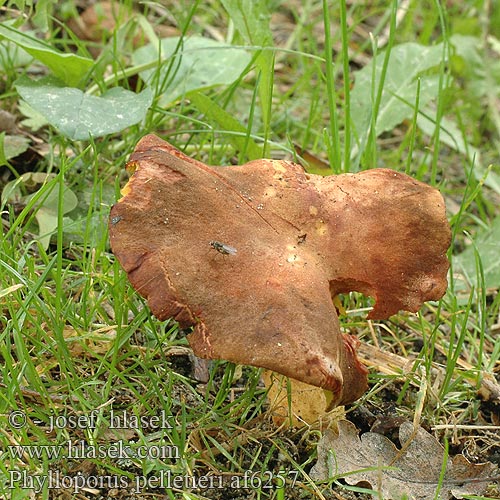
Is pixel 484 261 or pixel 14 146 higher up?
pixel 14 146

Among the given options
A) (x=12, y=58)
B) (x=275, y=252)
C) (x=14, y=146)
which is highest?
(x=275, y=252)

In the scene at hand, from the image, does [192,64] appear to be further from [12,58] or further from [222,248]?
[222,248]

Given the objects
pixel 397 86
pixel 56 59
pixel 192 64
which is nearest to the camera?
pixel 56 59

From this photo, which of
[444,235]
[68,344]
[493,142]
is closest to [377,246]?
[444,235]

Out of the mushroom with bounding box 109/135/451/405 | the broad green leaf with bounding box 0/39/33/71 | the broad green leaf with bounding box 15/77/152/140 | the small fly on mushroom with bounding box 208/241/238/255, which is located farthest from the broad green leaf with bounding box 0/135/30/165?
the small fly on mushroom with bounding box 208/241/238/255

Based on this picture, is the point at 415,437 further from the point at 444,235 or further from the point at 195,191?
the point at 195,191

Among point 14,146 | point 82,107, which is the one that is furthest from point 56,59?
point 14,146
